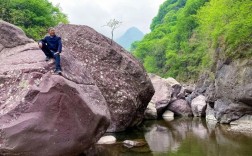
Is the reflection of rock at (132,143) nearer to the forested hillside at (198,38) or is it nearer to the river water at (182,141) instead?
the river water at (182,141)

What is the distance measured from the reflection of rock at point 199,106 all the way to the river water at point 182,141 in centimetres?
512

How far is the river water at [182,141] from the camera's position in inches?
639

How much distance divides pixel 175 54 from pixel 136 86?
36.3 meters

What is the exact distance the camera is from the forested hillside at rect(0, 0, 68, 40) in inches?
1535

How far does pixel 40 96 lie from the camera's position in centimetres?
1223

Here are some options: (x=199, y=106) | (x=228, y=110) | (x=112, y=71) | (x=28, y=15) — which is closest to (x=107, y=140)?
(x=112, y=71)

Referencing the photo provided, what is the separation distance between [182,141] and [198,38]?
114 ft

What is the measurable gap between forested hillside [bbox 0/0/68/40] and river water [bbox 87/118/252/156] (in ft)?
64.6

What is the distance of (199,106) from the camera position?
3166 cm

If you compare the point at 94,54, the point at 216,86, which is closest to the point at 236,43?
the point at 216,86

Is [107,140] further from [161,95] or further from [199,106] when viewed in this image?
[199,106]

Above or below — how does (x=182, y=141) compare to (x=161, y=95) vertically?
below

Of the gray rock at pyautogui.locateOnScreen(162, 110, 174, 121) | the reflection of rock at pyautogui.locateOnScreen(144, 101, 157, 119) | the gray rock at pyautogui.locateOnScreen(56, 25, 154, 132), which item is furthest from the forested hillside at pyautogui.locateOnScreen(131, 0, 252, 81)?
the gray rock at pyautogui.locateOnScreen(56, 25, 154, 132)

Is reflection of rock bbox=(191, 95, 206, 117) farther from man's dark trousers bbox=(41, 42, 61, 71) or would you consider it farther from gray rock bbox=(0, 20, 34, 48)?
man's dark trousers bbox=(41, 42, 61, 71)
